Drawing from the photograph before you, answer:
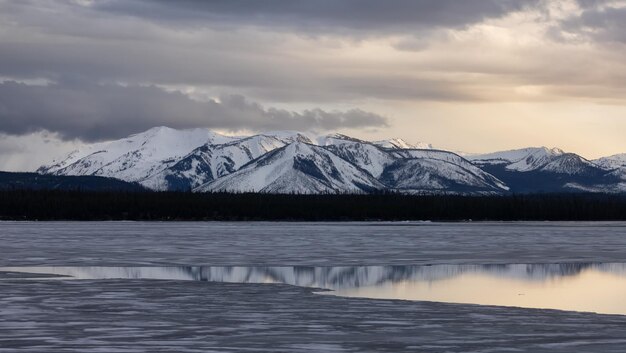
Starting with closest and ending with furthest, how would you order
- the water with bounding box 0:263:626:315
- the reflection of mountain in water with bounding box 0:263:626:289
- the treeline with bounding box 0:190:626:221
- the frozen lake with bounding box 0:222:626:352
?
the frozen lake with bounding box 0:222:626:352 < the water with bounding box 0:263:626:315 < the reflection of mountain in water with bounding box 0:263:626:289 < the treeline with bounding box 0:190:626:221

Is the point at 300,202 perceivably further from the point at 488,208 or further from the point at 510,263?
the point at 510,263

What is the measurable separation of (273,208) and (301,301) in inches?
5452

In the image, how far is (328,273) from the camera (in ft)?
141

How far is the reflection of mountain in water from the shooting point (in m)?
39.7

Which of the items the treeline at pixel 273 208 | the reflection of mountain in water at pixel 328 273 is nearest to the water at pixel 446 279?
the reflection of mountain in water at pixel 328 273

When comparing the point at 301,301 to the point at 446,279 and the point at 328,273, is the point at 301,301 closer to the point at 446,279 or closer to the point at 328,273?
the point at 446,279

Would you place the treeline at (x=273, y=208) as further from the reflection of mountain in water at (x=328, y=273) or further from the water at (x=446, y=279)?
the water at (x=446, y=279)

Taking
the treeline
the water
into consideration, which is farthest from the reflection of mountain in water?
the treeline

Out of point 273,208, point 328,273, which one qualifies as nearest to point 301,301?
point 328,273

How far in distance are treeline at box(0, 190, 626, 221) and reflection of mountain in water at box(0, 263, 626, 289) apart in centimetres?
10965

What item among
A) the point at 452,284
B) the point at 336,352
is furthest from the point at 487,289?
the point at 336,352

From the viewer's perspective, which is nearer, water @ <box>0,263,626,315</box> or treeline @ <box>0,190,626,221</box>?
water @ <box>0,263,626,315</box>

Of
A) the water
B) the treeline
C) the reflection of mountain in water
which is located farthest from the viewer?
the treeline

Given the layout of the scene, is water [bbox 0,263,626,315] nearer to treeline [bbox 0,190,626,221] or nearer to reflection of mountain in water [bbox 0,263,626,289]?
reflection of mountain in water [bbox 0,263,626,289]
